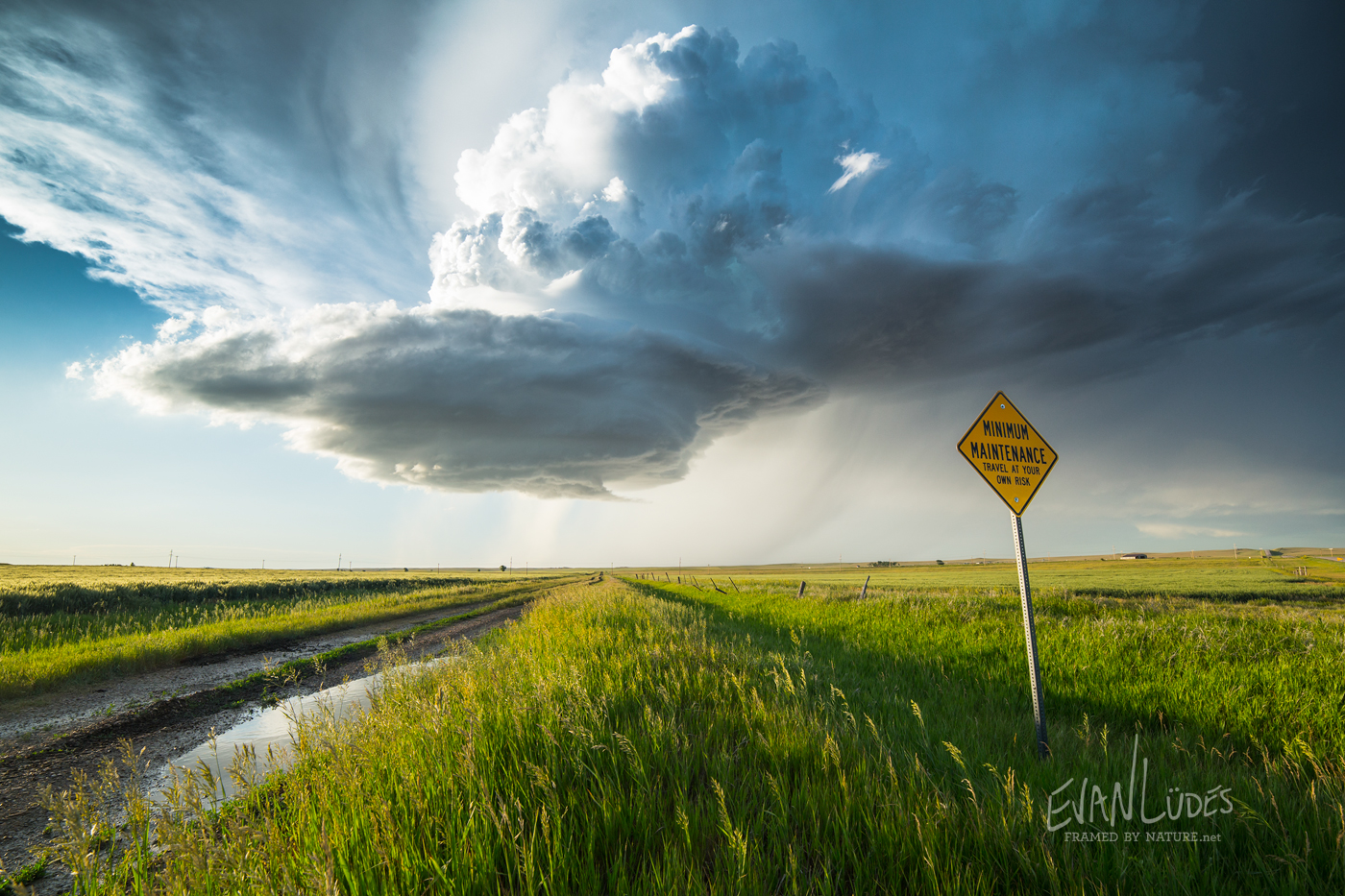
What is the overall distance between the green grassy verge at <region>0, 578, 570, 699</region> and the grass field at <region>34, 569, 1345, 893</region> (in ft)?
28.6

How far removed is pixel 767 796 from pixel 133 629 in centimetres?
2429

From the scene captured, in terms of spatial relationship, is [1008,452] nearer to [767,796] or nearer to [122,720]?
[767,796]

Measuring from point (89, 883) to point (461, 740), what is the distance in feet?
6.82

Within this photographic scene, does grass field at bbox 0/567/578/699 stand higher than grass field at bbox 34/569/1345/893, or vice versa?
grass field at bbox 34/569/1345/893

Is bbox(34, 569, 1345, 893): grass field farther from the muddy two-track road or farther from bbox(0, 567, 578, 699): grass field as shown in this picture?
bbox(0, 567, 578, 699): grass field

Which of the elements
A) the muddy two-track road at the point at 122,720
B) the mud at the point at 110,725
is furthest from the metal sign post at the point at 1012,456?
the mud at the point at 110,725

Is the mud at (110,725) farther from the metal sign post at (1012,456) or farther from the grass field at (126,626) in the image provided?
the metal sign post at (1012,456)

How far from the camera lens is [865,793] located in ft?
10.6

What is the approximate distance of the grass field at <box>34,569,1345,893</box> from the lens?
2.59 meters

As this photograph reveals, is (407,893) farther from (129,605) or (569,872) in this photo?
(129,605)

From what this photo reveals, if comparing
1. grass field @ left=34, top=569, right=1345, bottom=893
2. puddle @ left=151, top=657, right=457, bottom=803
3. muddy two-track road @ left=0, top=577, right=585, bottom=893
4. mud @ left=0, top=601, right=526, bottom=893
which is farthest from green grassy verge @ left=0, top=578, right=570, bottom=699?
grass field @ left=34, top=569, right=1345, bottom=893

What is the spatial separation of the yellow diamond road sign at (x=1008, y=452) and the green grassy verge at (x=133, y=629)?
17.7 metres

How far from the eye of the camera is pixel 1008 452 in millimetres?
5617

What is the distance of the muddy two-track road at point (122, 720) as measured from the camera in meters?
5.44
